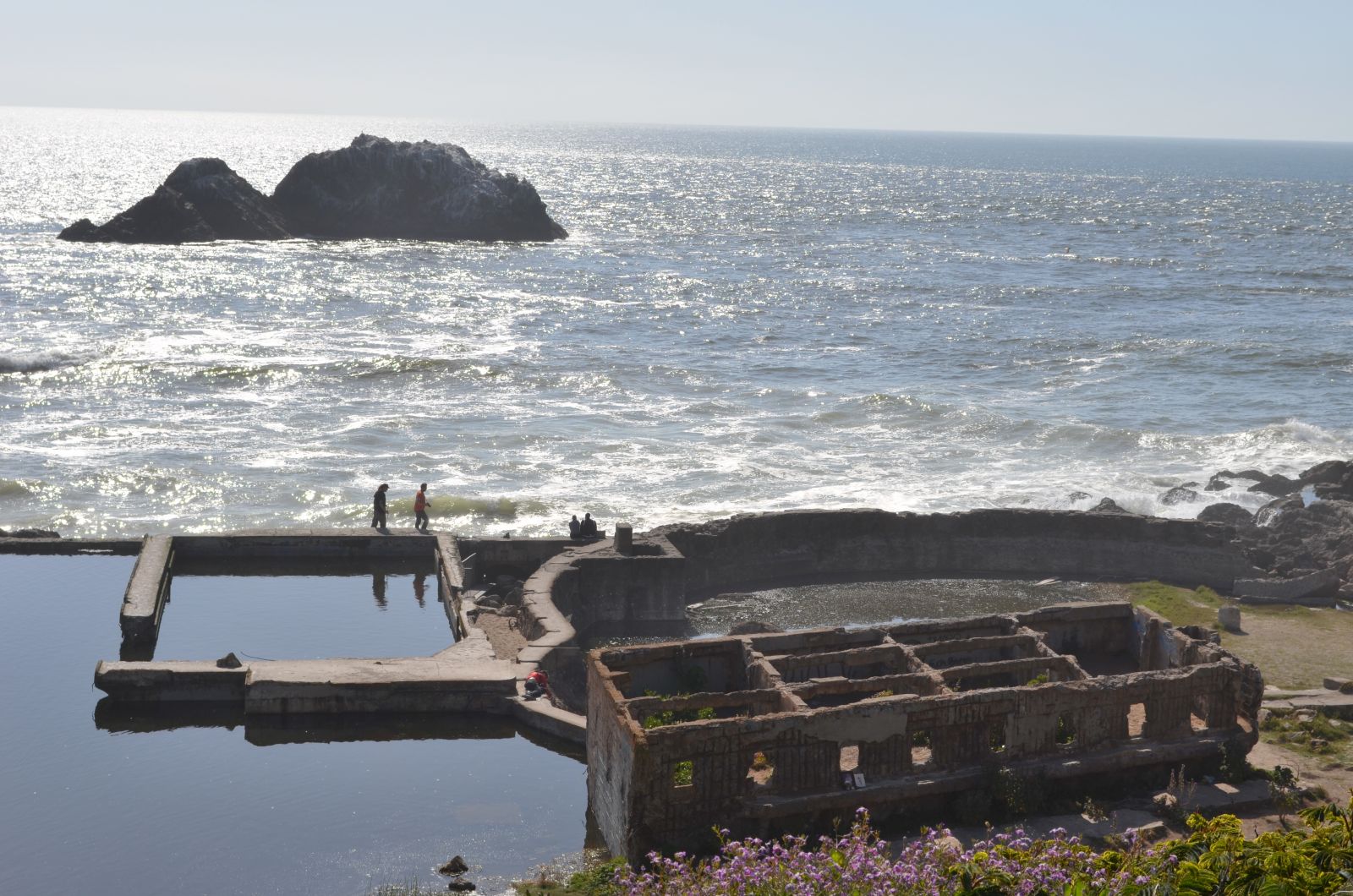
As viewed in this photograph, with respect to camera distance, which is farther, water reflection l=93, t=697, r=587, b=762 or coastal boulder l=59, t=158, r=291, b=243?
coastal boulder l=59, t=158, r=291, b=243

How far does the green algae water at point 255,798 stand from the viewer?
1638cm

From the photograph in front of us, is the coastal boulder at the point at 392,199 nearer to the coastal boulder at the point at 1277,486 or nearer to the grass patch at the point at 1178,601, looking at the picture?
the coastal boulder at the point at 1277,486

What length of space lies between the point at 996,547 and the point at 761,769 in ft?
46.7

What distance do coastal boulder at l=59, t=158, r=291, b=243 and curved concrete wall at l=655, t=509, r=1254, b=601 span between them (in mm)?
77114

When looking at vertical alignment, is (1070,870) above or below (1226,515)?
above

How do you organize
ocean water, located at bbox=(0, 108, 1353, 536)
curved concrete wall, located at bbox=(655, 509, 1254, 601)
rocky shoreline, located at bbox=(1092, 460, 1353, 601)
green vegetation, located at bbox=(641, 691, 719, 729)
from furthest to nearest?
1. ocean water, located at bbox=(0, 108, 1353, 536)
2. rocky shoreline, located at bbox=(1092, 460, 1353, 601)
3. curved concrete wall, located at bbox=(655, 509, 1254, 601)
4. green vegetation, located at bbox=(641, 691, 719, 729)

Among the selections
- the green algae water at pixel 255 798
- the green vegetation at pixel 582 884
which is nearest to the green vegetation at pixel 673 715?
the green vegetation at pixel 582 884

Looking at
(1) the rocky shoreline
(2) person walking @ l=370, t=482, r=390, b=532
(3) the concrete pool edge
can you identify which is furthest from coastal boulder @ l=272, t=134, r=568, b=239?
(3) the concrete pool edge

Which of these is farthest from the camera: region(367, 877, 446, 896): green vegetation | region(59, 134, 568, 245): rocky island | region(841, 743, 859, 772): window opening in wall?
region(59, 134, 568, 245): rocky island

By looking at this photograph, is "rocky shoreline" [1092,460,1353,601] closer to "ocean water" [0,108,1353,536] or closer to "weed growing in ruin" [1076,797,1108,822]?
"ocean water" [0,108,1353,536]

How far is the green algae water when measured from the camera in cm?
1638

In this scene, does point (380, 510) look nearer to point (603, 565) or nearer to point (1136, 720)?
point (603, 565)

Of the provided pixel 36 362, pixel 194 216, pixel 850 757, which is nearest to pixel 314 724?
pixel 850 757

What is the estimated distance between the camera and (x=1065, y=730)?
712 inches
